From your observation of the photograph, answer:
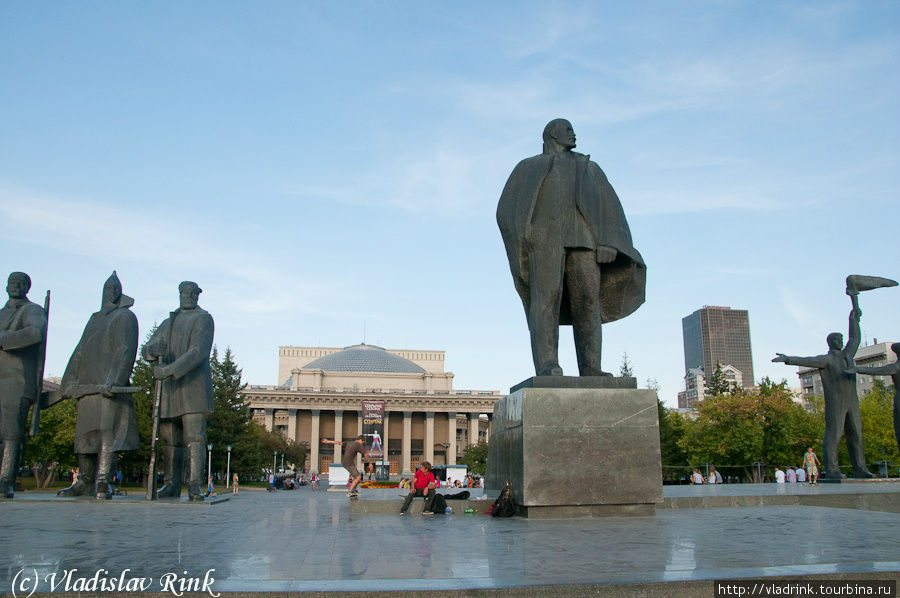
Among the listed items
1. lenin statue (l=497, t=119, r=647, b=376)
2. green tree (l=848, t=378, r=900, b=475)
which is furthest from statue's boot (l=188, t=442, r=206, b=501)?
green tree (l=848, t=378, r=900, b=475)

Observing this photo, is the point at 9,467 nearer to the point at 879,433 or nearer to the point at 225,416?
the point at 225,416

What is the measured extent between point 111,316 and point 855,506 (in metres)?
11.0

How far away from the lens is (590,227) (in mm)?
8430

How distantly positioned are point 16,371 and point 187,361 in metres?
2.58

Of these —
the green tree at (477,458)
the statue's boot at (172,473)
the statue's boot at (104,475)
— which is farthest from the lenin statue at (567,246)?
the green tree at (477,458)

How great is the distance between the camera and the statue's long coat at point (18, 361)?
32.5 ft

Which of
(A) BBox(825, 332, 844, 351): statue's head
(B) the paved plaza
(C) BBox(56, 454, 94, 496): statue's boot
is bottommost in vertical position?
(B) the paved plaza

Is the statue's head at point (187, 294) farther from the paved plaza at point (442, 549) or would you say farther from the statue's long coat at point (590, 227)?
the statue's long coat at point (590, 227)

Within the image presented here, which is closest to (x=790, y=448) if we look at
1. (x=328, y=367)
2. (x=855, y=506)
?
(x=855, y=506)

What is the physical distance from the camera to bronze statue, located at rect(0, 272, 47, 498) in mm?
9891

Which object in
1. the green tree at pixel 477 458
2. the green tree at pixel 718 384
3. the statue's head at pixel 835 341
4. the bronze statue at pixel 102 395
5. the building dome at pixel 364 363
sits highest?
the building dome at pixel 364 363

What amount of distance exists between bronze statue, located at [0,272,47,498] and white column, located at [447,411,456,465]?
99686 millimetres

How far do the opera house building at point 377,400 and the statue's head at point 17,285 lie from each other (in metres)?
96.1

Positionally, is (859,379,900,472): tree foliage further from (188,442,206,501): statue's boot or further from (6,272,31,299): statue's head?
(6,272,31,299): statue's head
